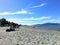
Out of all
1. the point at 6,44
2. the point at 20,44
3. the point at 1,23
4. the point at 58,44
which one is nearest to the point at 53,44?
the point at 58,44

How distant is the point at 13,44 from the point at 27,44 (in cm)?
187

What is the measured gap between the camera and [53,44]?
2020cm

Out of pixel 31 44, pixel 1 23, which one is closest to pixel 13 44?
pixel 31 44

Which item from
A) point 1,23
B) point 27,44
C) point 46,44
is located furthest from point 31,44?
point 1,23

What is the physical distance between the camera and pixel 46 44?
786 inches

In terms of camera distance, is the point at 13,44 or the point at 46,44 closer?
the point at 13,44

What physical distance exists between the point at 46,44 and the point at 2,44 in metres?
5.71

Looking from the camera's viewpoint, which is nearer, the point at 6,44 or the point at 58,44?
the point at 6,44

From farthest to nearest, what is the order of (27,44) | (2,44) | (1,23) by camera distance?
(1,23), (27,44), (2,44)

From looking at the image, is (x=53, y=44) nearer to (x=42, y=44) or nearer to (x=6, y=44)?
(x=42, y=44)

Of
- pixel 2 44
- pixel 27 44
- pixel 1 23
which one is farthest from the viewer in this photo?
pixel 1 23

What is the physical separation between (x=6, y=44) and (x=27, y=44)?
2770mm

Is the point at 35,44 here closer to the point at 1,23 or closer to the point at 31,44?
the point at 31,44

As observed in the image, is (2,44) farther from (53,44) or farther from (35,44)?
(53,44)
